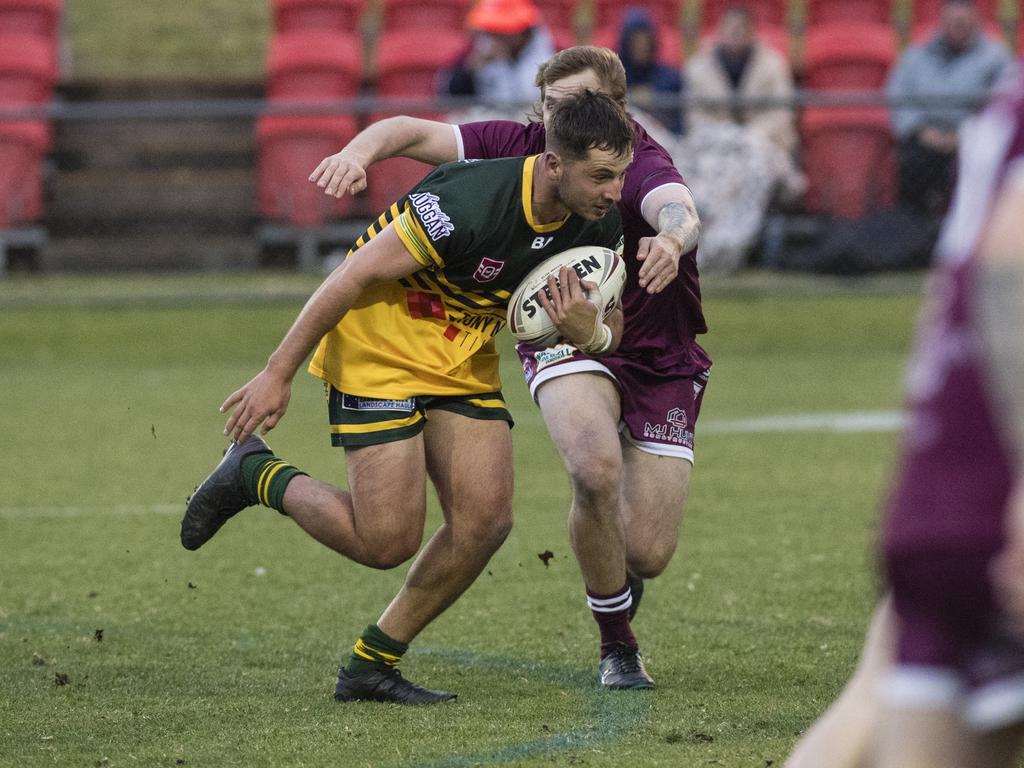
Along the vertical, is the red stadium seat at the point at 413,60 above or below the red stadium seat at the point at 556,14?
below

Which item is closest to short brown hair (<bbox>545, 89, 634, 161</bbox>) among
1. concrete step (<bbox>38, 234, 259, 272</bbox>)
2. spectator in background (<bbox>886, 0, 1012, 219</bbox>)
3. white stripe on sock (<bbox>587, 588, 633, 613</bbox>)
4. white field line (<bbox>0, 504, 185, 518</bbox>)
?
white stripe on sock (<bbox>587, 588, 633, 613</bbox>)

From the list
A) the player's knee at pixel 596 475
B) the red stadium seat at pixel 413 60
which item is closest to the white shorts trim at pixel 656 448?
the player's knee at pixel 596 475

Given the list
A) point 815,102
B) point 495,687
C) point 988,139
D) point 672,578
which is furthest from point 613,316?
point 815,102

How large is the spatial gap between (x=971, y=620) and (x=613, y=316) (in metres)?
2.73

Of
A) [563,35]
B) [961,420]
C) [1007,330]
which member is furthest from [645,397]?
[563,35]

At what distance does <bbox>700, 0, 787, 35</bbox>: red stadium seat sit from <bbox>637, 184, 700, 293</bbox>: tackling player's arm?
11690mm

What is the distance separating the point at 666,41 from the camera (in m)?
15.9

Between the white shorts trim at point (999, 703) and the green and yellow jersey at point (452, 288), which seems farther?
the green and yellow jersey at point (452, 288)

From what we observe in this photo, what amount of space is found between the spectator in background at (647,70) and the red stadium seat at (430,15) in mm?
3475

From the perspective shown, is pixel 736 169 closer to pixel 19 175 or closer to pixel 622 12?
pixel 622 12

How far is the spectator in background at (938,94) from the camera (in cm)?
1243

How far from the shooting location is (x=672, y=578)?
654cm

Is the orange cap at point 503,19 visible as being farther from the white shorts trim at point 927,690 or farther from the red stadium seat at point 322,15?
the white shorts trim at point 927,690

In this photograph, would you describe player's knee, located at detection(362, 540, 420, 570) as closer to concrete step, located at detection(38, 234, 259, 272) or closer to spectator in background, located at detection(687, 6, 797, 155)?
concrete step, located at detection(38, 234, 259, 272)
